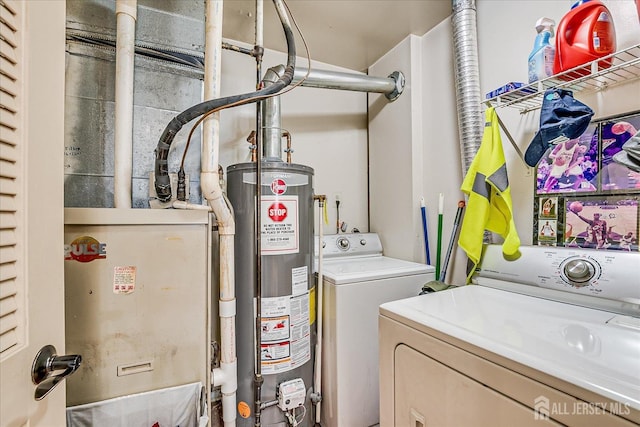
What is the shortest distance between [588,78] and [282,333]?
1.73m

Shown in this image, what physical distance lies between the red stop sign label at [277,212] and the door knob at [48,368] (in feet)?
3.10

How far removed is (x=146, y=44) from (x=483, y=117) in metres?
1.81

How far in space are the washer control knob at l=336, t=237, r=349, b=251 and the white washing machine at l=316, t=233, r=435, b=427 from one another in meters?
0.41

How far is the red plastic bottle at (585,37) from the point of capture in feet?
3.56

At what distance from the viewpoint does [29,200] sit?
1.90 feet

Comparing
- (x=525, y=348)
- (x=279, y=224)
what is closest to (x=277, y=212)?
(x=279, y=224)

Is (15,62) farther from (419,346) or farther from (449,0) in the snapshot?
(449,0)

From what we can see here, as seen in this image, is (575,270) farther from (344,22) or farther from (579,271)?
(344,22)

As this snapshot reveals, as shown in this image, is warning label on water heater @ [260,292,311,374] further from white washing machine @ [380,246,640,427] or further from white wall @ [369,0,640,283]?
white wall @ [369,0,640,283]

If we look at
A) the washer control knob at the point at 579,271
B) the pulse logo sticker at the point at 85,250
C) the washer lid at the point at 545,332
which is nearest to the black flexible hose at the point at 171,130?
the pulse logo sticker at the point at 85,250

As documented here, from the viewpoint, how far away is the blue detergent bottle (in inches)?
48.6

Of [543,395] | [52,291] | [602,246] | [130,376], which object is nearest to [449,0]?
[602,246]

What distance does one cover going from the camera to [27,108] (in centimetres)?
57

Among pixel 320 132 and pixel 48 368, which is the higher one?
pixel 320 132
